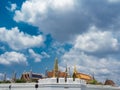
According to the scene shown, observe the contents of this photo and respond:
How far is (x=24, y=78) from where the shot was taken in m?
95.1

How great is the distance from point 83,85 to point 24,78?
148 feet

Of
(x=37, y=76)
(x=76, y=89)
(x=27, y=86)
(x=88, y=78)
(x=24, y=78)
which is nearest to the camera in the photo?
(x=76, y=89)

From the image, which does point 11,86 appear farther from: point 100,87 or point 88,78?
point 88,78

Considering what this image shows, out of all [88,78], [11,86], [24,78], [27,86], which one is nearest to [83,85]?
[27,86]

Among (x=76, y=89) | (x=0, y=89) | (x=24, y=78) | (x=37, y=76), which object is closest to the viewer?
(x=76, y=89)

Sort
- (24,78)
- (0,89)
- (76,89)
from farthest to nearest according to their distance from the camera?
1. (24,78)
2. (0,89)
3. (76,89)

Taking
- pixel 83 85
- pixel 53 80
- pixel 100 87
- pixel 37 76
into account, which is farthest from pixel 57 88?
pixel 37 76

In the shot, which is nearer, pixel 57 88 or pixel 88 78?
A: pixel 57 88

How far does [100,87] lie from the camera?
2345 inches

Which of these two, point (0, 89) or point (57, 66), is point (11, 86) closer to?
point (0, 89)

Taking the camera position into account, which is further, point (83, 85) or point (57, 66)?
point (57, 66)

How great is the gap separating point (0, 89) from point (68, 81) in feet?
58.1

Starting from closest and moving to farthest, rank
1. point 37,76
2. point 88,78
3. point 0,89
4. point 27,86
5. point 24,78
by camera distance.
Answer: point 27,86
point 0,89
point 88,78
point 24,78
point 37,76

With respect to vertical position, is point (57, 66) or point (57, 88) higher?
point (57, 66)
